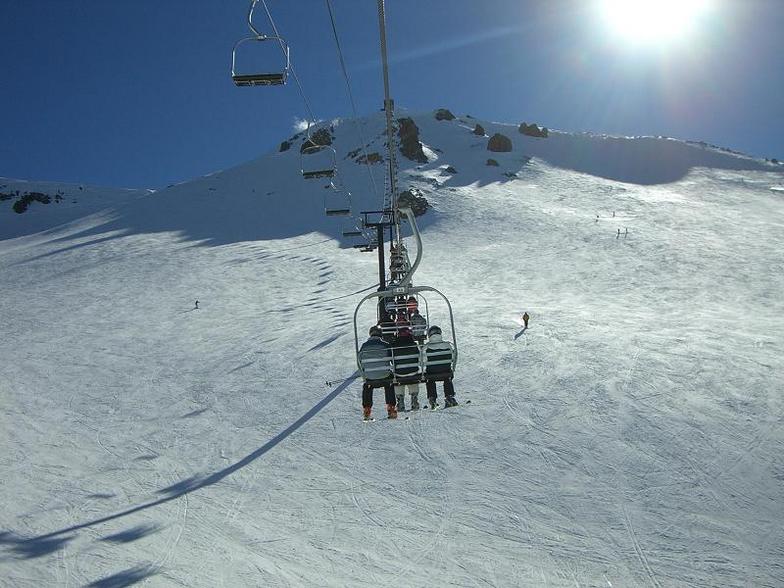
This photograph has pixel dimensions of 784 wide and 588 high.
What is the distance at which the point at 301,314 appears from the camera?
91.8 feet

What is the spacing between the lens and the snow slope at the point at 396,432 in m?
11.1

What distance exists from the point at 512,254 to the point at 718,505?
1180 inches

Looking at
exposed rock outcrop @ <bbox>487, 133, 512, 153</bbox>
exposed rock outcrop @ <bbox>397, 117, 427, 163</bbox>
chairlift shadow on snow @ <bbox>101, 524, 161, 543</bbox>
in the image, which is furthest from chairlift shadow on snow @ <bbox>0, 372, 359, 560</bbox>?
exposed rock outcrop @ <bbox>487, 133, 512, 153</bbox>

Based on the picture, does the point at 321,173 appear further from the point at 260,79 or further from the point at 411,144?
the point at 411,144

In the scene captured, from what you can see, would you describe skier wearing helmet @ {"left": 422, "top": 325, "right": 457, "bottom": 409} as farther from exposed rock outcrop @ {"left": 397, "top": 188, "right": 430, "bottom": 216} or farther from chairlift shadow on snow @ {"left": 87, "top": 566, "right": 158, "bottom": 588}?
exposed rock outcrop @ {"left": 397, "top": 188, "right": 430, "bottom": 216}

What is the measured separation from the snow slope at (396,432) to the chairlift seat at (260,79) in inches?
380

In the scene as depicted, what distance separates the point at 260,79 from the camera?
236 inches

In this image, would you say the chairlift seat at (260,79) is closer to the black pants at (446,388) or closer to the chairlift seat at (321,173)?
the black pants at (446,388)


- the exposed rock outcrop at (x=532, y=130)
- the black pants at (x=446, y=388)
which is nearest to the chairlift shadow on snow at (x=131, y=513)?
the black pants at (x=446, y=388)

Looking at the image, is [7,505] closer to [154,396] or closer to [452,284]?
[154,396]

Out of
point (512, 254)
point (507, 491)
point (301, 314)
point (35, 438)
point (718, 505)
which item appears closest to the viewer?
point (718, 505)

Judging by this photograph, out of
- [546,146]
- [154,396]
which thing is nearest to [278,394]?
[154,396]

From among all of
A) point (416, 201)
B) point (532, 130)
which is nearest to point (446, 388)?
point (416, 201)

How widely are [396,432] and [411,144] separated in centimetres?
6876
